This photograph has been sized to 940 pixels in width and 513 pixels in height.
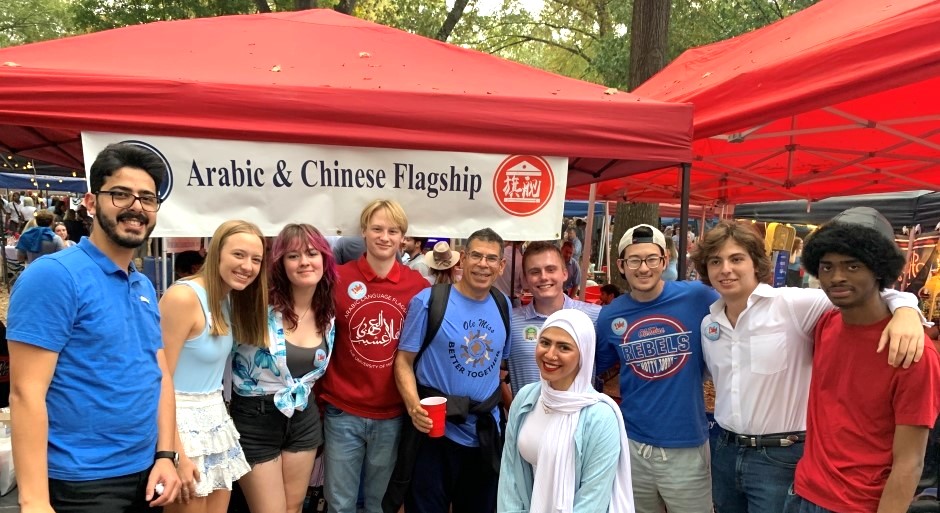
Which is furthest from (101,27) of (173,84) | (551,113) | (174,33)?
(551,113)

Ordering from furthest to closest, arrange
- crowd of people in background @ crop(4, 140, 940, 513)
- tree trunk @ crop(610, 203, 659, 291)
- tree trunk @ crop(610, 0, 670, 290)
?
tree trunk @ crop(610, 203, 659, 291) → tree trunk @ crop(610, 0, 670, 290) → crowd of people in background @ crop(4, 140, 940, 513)

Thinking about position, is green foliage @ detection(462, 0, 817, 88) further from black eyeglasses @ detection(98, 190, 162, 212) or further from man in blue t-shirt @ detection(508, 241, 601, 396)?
black eyeglasses @ detection(98, 190, 162, 212)

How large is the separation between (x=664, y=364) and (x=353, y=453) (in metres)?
1.65

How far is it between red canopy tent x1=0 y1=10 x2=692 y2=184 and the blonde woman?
0.81 meters

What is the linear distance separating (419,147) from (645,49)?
592 cm

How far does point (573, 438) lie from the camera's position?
2387mm

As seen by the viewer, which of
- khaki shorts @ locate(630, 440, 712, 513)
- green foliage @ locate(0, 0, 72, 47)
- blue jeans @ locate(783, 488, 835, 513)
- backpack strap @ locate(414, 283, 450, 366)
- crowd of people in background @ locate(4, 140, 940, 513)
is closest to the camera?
crowd of people in background @ locate(4, 140, 940, 513)

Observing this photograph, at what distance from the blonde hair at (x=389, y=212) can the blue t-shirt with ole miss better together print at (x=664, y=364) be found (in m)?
1.22

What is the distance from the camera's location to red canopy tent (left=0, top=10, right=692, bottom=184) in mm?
2886

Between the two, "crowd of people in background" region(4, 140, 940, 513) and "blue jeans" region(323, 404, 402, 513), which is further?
"blue jeans" region(323, 404, 402, 513)

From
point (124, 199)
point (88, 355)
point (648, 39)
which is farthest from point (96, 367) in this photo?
point (648, 39)

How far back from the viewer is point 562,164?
3469 mm

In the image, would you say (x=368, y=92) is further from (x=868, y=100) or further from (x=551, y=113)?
(x=868, y=100)

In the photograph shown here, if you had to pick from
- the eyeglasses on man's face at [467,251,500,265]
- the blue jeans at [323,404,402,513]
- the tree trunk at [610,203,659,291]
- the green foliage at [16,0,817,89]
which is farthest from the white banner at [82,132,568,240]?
the green foliage at [16,0,817,89]
